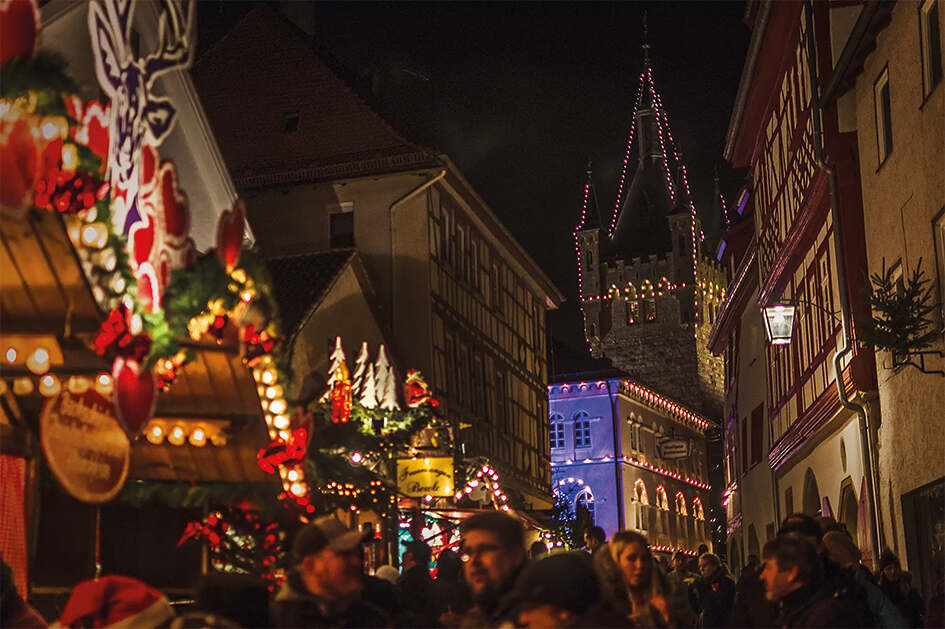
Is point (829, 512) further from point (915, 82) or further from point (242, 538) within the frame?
point (242, 538)

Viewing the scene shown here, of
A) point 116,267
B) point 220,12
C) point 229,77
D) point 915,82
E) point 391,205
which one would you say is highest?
point 220,12

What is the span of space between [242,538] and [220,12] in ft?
99.9

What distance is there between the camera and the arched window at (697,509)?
81.9 m

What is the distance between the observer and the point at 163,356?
25.8 ft

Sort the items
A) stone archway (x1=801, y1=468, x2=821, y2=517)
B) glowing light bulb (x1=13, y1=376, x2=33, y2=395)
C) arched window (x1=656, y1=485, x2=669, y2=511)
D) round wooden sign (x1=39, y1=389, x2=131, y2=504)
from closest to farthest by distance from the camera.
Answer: round wooden sign (x1=39, y1=389, x2=131, y2=504)
glowing light bulb (x1=13, y1=376, x2=33, y2=395)
stone archway (x1=801, y1=468, x2=821, y2=517)
arched window (x1=656, y1=485, x2=669, y2=511)

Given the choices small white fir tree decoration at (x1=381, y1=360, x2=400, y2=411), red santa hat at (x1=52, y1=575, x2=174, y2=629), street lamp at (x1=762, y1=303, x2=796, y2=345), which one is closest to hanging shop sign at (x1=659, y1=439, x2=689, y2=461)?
street lamp at (x1=762, y1=303, x2=796, y2=345)

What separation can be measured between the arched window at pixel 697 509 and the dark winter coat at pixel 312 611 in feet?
255

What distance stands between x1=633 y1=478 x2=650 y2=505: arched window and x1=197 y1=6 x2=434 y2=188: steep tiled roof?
40.4 m

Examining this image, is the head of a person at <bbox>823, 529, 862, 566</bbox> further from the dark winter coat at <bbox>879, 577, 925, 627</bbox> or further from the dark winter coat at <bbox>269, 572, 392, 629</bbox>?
the dark winter coat at <bbox>879, 577, 925, 627</bbox>

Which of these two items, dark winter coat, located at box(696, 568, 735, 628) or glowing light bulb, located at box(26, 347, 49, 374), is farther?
dark winter coat, located at box(696, 568, 735, 628)

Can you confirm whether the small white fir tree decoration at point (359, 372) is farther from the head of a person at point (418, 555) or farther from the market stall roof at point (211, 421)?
the market stall roof at point (211, 421)

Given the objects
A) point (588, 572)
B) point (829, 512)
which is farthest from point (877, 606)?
point (829, 512)

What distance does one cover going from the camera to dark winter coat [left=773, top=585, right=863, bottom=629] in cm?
618

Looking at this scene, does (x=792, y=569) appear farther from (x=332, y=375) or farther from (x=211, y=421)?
(x=332, y=375)
